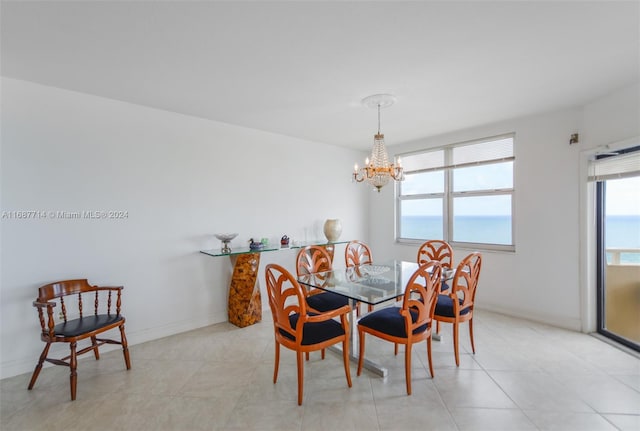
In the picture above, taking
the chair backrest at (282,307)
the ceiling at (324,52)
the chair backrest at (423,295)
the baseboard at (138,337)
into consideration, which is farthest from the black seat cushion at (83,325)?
the chair backrest at (423,295)

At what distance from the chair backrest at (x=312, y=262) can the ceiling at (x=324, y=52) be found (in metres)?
1.55

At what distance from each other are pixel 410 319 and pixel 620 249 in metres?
2.57

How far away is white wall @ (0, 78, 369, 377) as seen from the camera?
93.5 inches

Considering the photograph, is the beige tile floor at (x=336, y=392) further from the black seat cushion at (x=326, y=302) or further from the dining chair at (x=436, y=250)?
the dining chair at (x=436, y=250)

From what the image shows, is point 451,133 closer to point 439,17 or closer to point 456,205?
point 456,205

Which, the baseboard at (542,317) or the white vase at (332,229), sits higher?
the white vase at (332,229)

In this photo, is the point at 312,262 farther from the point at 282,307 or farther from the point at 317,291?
the point at 282,307

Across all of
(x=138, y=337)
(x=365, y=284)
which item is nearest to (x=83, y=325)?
(x=138, y=337)

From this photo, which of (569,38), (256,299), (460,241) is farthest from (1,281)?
(460,241)

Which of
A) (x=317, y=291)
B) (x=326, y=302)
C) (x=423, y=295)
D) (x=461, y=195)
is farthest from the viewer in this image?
(x=461, y=195)

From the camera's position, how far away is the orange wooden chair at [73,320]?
2.08m

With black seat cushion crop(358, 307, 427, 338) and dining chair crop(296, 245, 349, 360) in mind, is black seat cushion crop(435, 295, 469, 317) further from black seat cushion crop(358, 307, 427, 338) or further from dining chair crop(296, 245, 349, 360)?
dining chair crop(296, 245, 349, 360)

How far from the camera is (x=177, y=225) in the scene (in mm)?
3166

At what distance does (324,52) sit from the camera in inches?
78.4
